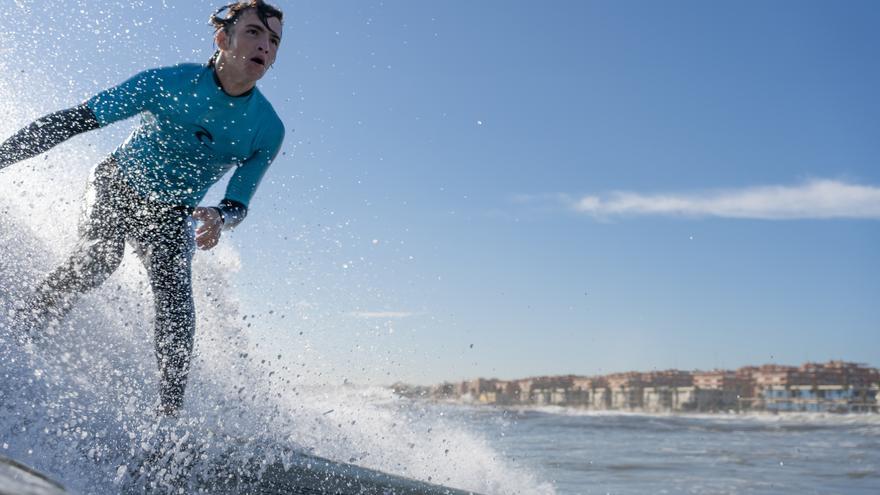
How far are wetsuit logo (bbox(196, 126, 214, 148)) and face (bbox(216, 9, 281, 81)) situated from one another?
30cm

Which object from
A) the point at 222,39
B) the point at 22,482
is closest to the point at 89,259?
the point at 222,39

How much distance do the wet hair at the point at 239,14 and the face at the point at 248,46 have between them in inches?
0.7

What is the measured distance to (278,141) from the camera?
3.61m

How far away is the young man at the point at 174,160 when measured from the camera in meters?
3.25

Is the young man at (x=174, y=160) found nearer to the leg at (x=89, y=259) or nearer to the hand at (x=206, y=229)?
the leg at (x=89, y=259)

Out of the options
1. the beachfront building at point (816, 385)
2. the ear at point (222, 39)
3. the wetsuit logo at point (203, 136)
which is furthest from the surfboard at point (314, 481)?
the beachfront building at point (816, 385)

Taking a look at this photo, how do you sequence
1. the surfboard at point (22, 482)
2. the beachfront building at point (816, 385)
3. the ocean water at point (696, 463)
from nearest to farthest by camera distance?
the surfboard at point (22, 482), the ocean water at point (696, 463), the beachfront building at point (816, 385)

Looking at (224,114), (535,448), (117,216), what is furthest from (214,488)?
(535,448)

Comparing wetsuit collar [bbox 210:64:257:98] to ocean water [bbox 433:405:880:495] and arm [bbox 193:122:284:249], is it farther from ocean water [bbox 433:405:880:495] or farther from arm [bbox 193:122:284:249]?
ocean water [bbox 433:405:880:495]

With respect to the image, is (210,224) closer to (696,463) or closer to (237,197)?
(237,197)

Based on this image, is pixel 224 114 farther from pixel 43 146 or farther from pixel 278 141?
pixel 43 146

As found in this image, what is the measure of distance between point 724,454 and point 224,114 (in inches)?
383

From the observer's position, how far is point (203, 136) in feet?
11.0

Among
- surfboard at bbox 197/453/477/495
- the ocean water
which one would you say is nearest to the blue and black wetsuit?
surfboard at bbox 197/453/477/495
